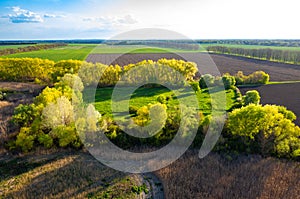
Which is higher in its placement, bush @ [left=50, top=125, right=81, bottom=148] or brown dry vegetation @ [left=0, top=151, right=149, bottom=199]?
bush @ [left=50, top=125, right=81, bottom=148]

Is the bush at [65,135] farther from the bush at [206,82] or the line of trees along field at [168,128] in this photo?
the bush at [206,82]

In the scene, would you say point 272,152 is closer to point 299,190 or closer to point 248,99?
point 299,190

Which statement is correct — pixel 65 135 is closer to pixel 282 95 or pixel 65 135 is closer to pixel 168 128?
pixel 168 128

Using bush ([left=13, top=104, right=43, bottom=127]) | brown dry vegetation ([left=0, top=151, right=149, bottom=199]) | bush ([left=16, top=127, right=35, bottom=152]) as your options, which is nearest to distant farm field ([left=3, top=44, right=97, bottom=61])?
bush ([left=13, top=104, right=43, bottom=127])

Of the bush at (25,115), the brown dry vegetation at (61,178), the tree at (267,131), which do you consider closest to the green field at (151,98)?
the bush at (25,115)

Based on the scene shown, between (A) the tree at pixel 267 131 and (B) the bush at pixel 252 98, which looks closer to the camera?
(A) the tree at pixel 267 131

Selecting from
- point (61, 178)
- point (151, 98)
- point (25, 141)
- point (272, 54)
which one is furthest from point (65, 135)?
point (272, 54)

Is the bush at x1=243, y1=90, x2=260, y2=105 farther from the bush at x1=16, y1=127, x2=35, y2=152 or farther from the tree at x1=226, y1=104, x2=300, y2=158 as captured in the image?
the bush at x1=16, y1=127, x2=35, y2=152

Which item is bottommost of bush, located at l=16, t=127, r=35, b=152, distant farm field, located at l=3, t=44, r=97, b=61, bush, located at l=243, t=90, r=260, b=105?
bush, located at l=16, t=127, r=35, b=152

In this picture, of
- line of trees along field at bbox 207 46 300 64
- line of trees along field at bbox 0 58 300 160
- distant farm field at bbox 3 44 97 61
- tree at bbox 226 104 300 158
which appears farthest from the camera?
distant farm field at bbox 3 44 97 61
